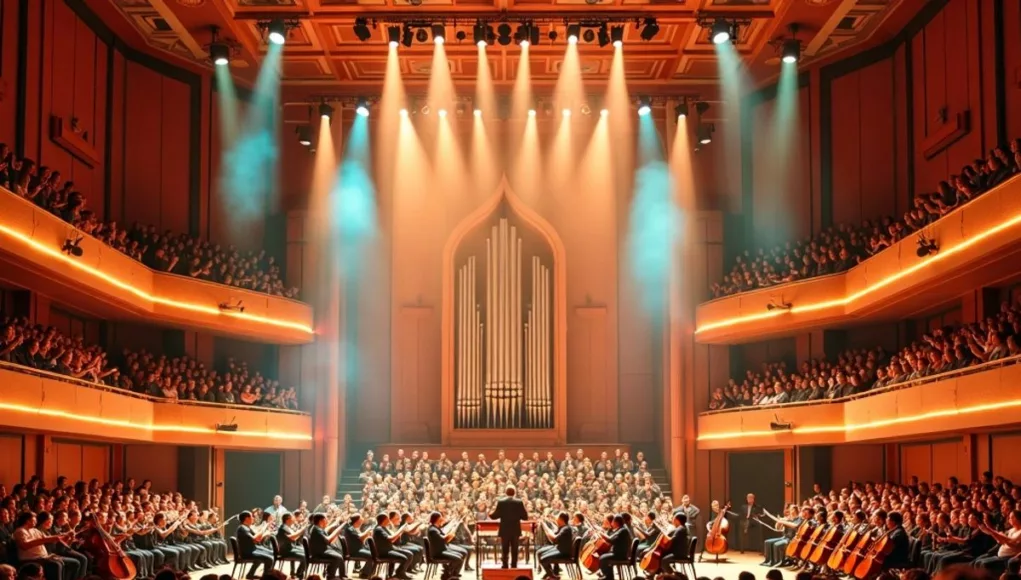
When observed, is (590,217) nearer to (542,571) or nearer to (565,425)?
(565,425)

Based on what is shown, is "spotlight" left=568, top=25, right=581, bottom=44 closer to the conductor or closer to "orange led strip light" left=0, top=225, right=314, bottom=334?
"orange led strip light" left=0, top=225, right=314, bottom=334

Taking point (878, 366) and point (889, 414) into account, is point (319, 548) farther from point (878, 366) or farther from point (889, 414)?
point (878, 366)

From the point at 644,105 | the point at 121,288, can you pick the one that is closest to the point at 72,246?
the point at 121,288

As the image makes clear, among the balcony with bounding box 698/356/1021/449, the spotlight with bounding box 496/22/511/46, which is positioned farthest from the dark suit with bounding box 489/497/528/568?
the spotlight with bounding box 496/22/511/46

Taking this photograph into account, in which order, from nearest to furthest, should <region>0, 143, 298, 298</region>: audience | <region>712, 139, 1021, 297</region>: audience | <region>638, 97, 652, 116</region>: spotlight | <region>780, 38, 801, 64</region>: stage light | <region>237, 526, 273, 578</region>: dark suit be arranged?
<region>237, 526, 273, 578</region>: dark suit
<region>712, 139, 1021, 297</region>: audience
<region>0, 143, 298, 298</region>: audience
<region>780, 38, 801, 64</region>: stage light
<region>638, 97, 652, 116</region>: spotlight

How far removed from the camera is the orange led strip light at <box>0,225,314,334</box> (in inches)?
589

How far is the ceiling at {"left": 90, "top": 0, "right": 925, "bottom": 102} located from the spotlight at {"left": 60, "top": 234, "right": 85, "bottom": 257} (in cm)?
494

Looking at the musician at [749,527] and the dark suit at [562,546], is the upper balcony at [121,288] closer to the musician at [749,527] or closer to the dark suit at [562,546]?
the dark suit at [562,546]

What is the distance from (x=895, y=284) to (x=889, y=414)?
6.63 ft

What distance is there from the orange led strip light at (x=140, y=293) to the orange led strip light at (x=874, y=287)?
26.9 feet

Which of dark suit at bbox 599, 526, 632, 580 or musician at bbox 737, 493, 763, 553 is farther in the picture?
musician at bbox 737, 493, 763, 553

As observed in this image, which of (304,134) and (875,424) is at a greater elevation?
(304,134)

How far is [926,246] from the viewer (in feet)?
53.1

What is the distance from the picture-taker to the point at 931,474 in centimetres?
1866
